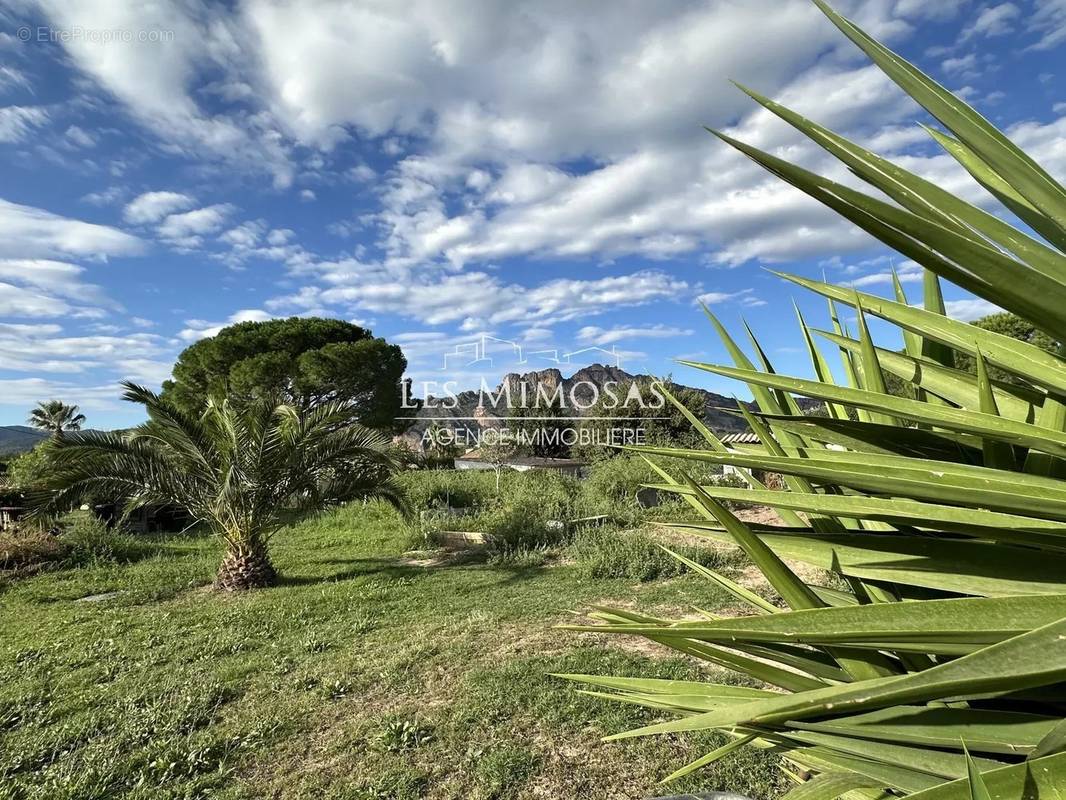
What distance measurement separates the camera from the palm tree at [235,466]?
23.6ft

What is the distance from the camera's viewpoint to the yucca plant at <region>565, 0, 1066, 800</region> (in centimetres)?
49

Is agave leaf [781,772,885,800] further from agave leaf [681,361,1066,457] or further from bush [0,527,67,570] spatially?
bush [0,527,67,570]

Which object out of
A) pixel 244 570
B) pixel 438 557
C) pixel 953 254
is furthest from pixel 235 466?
pixel 953 254

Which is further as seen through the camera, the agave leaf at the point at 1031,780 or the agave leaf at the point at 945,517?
the agave leaf at the point at 945,517

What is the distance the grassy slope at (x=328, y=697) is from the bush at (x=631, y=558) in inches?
18.5

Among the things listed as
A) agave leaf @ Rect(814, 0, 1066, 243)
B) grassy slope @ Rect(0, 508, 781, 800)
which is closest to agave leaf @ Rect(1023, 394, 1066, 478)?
agave leaf @ Rect(814, 0, 1066, 243)

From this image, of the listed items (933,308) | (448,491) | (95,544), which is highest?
(933,308)


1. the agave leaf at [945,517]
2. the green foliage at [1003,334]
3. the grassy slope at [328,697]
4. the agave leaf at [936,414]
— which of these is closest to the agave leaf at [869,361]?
the green foliage at [1003,334]

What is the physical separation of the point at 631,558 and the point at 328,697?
4.99 m

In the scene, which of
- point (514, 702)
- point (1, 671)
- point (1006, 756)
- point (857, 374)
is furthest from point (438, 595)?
point (1006, 756)

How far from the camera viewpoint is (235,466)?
7.72 m

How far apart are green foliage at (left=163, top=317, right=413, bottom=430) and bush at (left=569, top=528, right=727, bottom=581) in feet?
54.3

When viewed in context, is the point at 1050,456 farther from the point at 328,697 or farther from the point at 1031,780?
the point at 328,697

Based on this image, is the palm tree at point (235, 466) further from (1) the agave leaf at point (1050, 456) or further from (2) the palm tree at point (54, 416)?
(2) the palm tree at point (54, 416)
